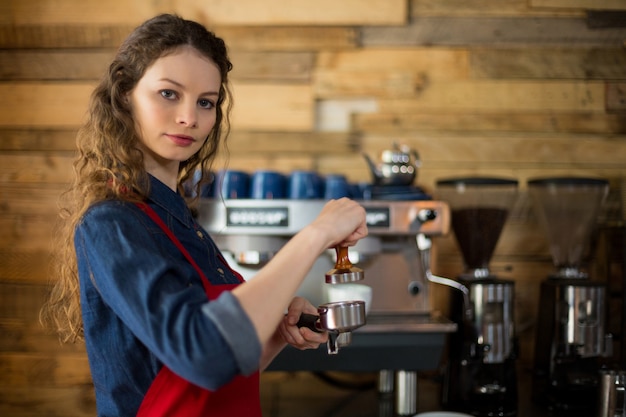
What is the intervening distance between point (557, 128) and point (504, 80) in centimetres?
26

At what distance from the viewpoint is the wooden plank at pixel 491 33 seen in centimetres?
245

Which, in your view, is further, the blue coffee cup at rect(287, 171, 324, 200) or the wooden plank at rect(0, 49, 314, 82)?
the wooden plank at rect(0, 49, 314, 82)

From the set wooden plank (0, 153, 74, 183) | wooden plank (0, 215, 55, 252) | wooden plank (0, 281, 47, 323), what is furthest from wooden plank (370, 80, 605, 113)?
wooden plank (0, 281, 47, 323)

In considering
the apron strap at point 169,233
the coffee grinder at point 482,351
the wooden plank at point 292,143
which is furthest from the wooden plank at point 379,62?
the apron strap at point 169,233

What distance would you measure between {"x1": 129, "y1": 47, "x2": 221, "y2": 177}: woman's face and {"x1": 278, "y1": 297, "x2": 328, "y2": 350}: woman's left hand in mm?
344

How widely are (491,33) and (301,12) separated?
704 millimetres

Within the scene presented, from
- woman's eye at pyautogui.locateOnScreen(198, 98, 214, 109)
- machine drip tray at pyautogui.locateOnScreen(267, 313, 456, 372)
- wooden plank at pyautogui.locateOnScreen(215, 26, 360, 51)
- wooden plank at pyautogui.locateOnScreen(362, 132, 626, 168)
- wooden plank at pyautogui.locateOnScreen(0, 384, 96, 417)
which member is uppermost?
wooden plank at pyautogui.locateOnScreen(215, 26, 360, 51)

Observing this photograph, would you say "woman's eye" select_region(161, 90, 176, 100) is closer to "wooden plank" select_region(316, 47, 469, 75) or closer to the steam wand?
the steam wand

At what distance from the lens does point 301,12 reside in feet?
7.97

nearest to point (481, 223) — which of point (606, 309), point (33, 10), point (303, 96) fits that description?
point (606, 309)

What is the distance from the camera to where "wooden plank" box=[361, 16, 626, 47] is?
2.45 m

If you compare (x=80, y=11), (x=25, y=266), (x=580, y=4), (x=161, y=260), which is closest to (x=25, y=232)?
(x=25, y=266)

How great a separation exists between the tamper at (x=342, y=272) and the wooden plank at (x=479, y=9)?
1.63m

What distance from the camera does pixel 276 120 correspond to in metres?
2.45
